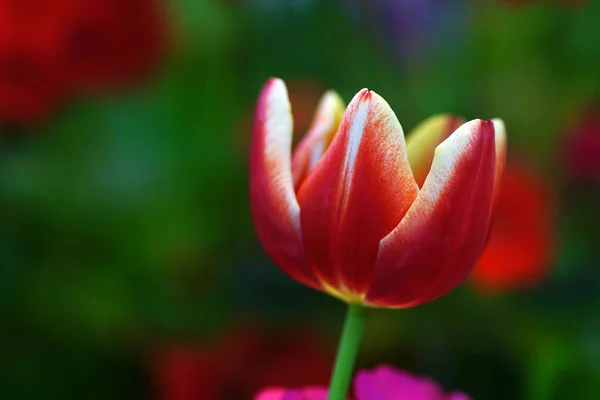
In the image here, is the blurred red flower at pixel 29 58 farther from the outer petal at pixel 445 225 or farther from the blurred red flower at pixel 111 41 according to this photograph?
the outer petal at pixel 445 225

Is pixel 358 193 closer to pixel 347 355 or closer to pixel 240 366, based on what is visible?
pixel 347 355

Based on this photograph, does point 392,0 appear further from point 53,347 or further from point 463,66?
point 53,347

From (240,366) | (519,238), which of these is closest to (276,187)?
(240,366)

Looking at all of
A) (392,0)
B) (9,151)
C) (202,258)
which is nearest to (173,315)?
(202,258)

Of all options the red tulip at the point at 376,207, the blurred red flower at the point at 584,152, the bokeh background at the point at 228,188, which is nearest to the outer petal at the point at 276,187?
the red tulip at the point at 376,207

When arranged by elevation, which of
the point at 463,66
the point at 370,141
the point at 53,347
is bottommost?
the point at 53,347

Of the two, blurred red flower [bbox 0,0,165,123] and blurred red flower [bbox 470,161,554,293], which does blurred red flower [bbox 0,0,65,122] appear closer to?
blurred red flower [bbox 0,0,165,123]
